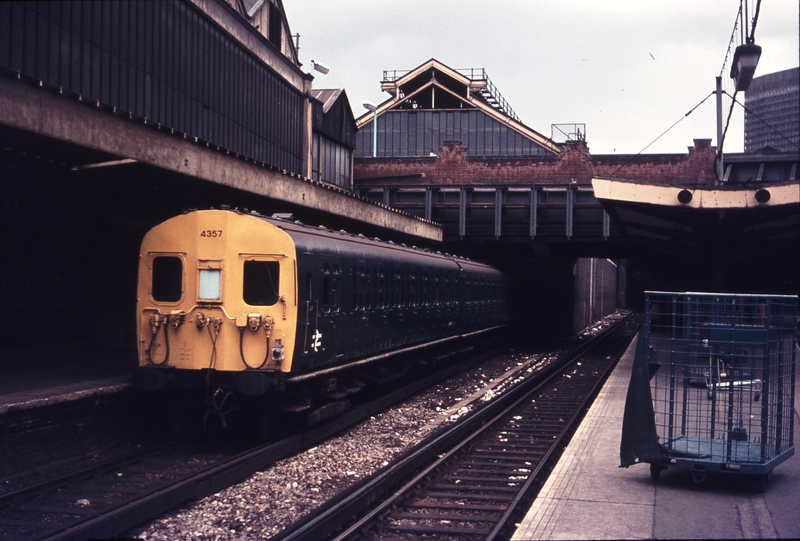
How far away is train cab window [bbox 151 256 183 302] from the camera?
420 inches

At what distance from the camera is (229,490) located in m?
8.61

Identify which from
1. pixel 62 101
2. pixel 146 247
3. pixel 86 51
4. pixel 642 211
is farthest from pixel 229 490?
pixel 642 211

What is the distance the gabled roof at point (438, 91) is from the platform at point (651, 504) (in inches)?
1725

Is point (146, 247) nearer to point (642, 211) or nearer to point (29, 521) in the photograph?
point (29, 521)

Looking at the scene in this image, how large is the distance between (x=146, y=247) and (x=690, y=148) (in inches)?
1178

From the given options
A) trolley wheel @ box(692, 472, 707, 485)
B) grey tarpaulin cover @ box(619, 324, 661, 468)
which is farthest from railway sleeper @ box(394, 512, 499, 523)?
trolley wheel @ box(692, 472, 707, 485)

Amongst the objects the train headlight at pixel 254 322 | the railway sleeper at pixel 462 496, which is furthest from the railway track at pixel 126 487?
the railway sleeper at pixel 462 496

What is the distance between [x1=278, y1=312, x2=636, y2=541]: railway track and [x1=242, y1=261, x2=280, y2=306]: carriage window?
2.72 meters

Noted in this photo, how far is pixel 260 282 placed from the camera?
413 inches

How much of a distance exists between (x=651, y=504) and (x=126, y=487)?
5.26 metres

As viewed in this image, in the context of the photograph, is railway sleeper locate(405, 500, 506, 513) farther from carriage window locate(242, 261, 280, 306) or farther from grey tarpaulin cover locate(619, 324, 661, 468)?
carriage window locate(242, 261, 280, 306)

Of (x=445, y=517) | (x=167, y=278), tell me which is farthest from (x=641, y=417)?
(x=167, y=278)

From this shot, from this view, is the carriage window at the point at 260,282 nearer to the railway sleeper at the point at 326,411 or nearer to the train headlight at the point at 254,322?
the train headlight at the point at 254,322

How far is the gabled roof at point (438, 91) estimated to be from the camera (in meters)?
51.9
